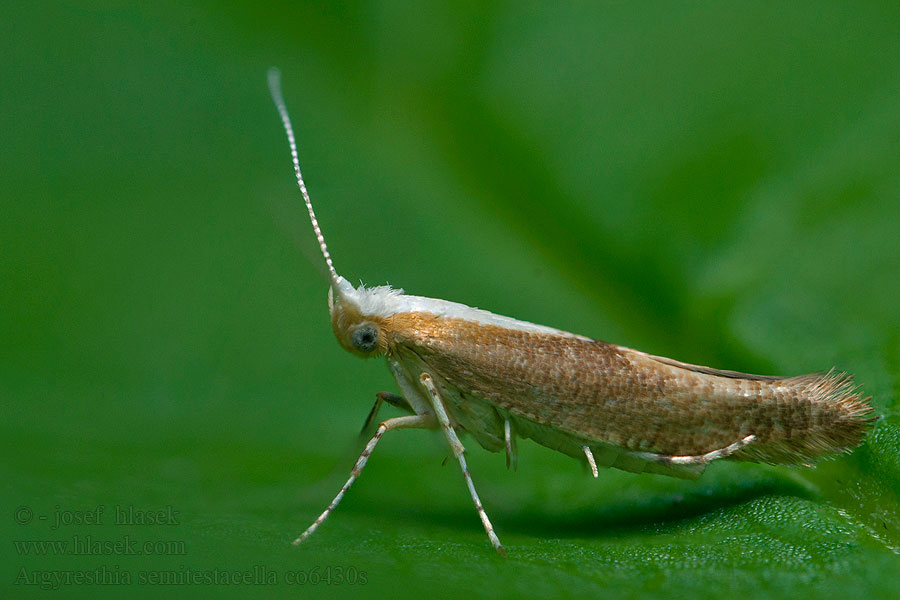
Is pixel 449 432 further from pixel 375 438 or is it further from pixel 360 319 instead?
pixel 360 319

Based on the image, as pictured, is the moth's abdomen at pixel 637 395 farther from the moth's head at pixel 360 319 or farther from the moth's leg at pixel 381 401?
the moth's leg at pixel 381 401

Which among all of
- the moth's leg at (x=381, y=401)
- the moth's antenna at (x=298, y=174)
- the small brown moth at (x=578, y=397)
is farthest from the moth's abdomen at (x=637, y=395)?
the moth's antenna at (x=298, y=174)

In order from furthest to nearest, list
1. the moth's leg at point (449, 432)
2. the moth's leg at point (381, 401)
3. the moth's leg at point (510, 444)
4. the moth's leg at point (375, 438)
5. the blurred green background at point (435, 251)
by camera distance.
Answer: the moth's leg at point (381, 401)
the moth's leg at point (510, 444)
the moth's leg at point (449, 432)
the moth's leg at point (375, 438)
the blurred green background at point (435, 251)

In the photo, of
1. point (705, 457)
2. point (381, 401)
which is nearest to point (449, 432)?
point (381, 401)

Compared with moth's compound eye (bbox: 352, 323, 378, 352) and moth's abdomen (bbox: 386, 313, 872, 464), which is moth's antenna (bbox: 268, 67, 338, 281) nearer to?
moth's compound eye (bbox: 352, 323, 378, 352)

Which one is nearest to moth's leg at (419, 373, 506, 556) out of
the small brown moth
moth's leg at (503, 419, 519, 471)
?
the small brown moth
